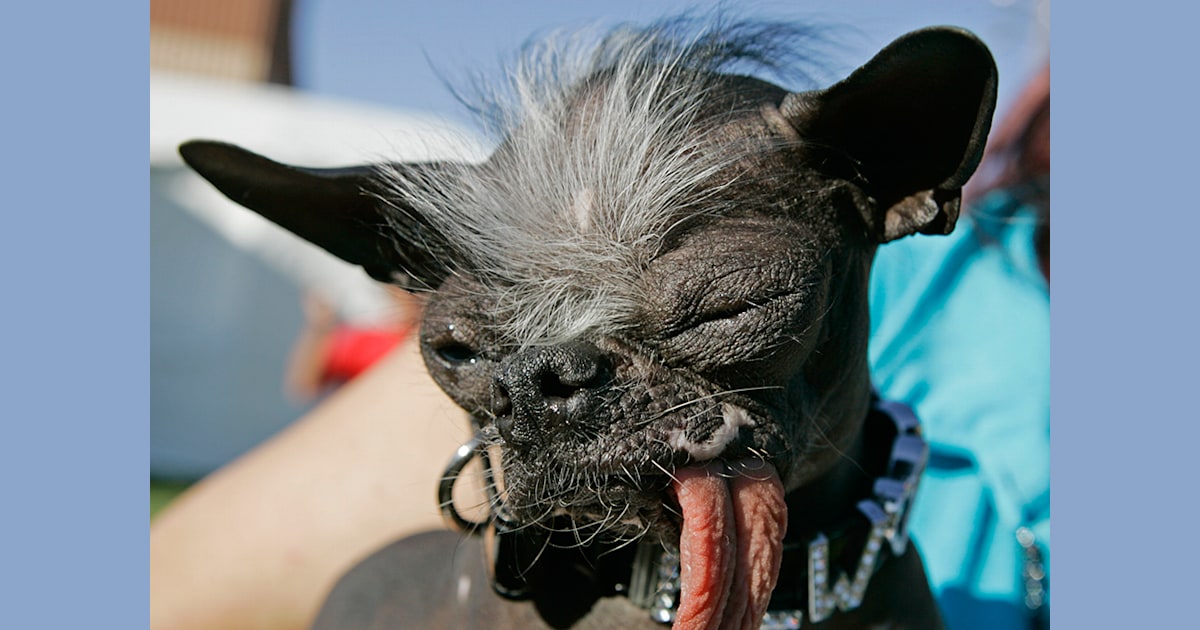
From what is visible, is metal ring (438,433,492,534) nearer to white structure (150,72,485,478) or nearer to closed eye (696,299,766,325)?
closed eye (696,299,766,325)

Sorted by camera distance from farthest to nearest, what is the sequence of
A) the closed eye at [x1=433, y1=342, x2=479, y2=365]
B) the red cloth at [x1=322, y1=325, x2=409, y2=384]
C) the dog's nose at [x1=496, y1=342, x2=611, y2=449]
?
the red cloth at [x1=322, y1=325, x2=409, y2=384]
the closed eye at [x1=433, y1=342, x2=479, y2=365]
the dog's nose at [x1=496, y1=342, x2=611, y2=449]

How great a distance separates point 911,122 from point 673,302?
1.07ft

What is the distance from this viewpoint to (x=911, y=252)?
6.04 feet

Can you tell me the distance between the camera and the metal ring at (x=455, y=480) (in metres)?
0.95

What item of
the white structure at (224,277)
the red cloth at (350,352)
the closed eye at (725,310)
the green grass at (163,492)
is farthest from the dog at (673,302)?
the white structure at (224,277)

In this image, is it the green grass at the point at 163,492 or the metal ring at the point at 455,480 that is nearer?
the metal ring at the point at 455,480

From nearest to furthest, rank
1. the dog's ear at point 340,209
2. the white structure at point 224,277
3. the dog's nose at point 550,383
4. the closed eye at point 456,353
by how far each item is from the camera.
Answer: the dog's nose at point 550,383 < the closed eye at point 456,353 < the dog's ear at point 340,209 < the white structure at point 224,277

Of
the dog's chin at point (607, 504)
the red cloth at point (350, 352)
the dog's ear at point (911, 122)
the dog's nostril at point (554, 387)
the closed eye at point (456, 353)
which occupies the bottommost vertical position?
the red cloth at point (350, 352)

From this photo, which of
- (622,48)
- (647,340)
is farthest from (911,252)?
(647,340)

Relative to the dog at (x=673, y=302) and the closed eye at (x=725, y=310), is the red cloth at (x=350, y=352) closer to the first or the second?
the dog at (x=673, y=302)

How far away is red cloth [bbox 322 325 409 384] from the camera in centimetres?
413

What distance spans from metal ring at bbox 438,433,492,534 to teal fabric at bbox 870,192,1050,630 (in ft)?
2.83

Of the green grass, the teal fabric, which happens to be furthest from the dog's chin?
the green grass

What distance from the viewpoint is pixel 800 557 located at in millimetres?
1004
